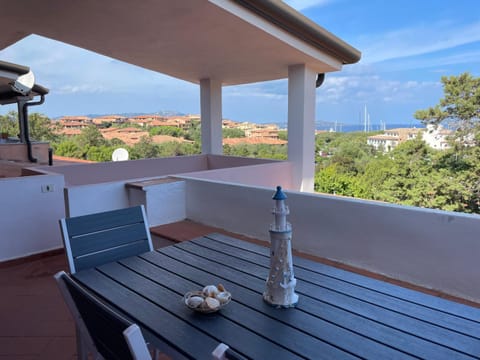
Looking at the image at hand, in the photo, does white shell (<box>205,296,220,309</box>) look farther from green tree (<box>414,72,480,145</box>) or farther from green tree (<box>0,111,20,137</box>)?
green tree (<box>0,111,20,137</box>)

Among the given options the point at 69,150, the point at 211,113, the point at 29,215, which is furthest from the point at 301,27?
the point at 69,150

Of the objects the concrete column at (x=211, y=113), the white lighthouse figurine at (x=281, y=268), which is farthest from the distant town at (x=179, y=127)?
the white lighthouse figurine at (x=281, y=268)

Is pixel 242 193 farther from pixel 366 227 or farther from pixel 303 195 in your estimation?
pixel 366 227

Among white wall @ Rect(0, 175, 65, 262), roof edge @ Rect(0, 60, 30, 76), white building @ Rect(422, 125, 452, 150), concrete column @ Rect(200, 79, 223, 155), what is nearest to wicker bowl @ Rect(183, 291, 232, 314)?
white wall @ Rect(0, 175, 65, 262)

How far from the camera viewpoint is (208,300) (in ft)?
3.74

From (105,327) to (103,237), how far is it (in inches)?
34.5

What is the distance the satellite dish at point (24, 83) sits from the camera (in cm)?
784

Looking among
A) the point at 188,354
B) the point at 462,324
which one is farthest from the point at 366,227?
the point at 188,354

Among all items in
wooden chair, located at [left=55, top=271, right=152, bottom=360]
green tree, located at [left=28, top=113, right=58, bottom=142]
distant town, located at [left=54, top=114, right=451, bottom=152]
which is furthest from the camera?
green tree, located at [left=28, top=113, right=58, bottom=142]

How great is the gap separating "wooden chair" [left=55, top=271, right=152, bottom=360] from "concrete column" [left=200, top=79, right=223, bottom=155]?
6.44 m

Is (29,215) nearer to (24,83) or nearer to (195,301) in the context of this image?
(195,301)

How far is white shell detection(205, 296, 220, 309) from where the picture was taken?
113cm

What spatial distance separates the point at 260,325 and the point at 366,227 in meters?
1.69

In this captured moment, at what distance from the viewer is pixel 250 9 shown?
439 cm
